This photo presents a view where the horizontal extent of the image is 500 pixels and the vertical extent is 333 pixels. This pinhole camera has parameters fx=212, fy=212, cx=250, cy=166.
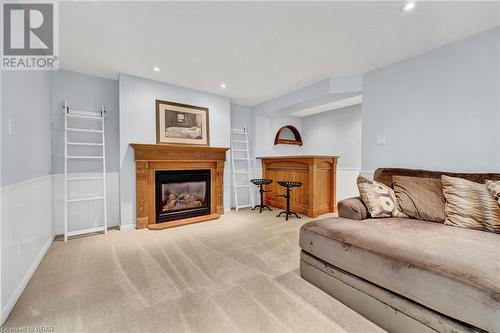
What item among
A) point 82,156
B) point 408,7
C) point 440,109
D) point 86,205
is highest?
point 408,7

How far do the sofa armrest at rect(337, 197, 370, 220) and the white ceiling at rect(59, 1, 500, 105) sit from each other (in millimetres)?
1722

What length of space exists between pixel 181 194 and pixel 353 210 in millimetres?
2737

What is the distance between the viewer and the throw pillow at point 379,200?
6.58 feet

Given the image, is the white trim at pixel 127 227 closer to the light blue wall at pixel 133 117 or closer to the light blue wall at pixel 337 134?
the light blue wall at pixel 133 117

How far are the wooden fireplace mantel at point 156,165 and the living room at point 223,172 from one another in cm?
3

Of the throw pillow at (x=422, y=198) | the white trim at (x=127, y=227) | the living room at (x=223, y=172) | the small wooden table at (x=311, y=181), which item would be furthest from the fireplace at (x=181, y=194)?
the throw pillow at (x=422, y=198)

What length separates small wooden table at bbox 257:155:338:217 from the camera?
3.82 meters

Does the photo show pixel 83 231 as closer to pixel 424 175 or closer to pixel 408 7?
pixel 424 175

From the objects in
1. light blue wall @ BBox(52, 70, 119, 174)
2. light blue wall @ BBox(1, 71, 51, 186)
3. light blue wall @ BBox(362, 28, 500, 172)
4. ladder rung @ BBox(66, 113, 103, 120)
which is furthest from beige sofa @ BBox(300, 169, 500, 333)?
ladder rung @ BBox(66, 113, 103, 120)

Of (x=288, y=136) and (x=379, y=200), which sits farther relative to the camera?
(x=288, y=136)

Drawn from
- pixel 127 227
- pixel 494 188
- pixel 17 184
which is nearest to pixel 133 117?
pixel 127 227

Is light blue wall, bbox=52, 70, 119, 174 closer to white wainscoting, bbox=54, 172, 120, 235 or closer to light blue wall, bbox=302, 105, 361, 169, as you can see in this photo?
white wainscoting, bbox=54, 172, 120, 235

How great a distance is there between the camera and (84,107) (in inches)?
124

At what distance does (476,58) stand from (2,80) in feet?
13.4
